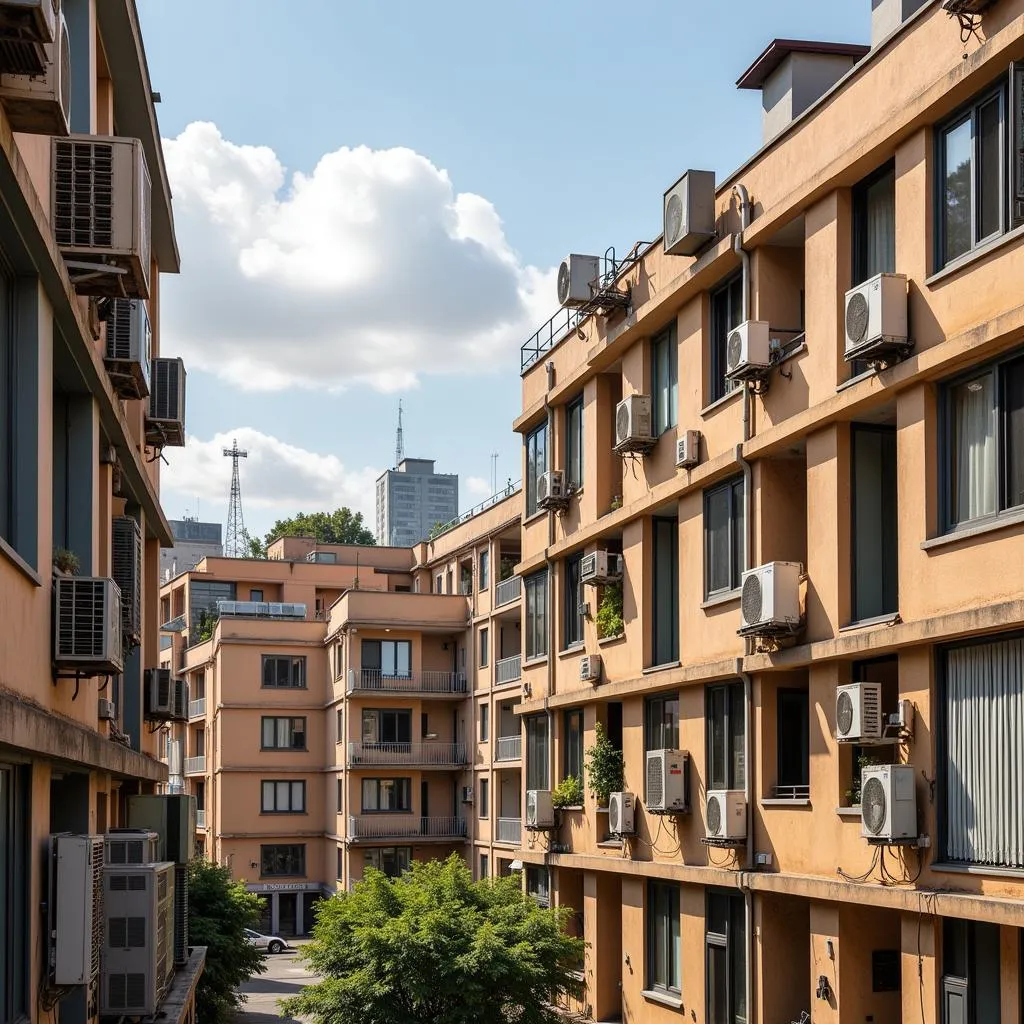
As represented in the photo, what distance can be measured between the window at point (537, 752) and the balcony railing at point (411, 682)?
946 inches

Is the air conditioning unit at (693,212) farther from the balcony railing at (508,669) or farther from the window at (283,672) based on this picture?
the window at (283,672)

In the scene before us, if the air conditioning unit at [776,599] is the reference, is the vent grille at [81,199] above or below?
above

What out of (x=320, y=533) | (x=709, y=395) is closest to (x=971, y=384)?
(x=709, y=395)

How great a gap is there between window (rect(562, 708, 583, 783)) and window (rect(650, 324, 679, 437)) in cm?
655

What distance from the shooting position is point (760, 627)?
18.3 metres

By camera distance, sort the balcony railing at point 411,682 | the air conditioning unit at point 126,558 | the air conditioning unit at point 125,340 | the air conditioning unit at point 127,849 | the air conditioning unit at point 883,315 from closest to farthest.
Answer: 1. the air conditioning unit at point 127,849
2. the air conditioning unit at point 125,340
3. the air conditioning unit at point 883,315
4. the air conditioning unit at point 126,558
5. the balcony railing at point 411,682

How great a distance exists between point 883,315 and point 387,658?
1615 inches

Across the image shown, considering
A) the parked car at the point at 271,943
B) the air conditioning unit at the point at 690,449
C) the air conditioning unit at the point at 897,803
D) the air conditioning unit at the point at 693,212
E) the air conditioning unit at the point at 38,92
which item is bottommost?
the parked car at the point at 271,943

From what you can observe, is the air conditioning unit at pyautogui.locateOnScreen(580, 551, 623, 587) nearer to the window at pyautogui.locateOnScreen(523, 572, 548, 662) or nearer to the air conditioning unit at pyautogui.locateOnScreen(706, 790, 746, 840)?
the window at pyautogui.locateOnScreen(523, 572, 548, 662)

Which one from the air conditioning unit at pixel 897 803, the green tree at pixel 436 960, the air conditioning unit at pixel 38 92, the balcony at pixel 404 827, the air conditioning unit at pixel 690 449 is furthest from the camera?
the balcony at pixel 404 827

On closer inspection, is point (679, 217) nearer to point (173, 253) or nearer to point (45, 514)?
point (173, 253)

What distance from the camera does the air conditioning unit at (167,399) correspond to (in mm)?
20750

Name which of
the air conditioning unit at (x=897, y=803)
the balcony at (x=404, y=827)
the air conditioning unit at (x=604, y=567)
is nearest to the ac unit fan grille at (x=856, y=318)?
the air conditioning unit at (x=897, y=803)

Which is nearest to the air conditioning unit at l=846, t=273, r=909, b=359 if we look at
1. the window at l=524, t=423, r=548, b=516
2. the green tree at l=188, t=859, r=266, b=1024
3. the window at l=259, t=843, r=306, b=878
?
the window at l=524, t=423, r=548, b=516
